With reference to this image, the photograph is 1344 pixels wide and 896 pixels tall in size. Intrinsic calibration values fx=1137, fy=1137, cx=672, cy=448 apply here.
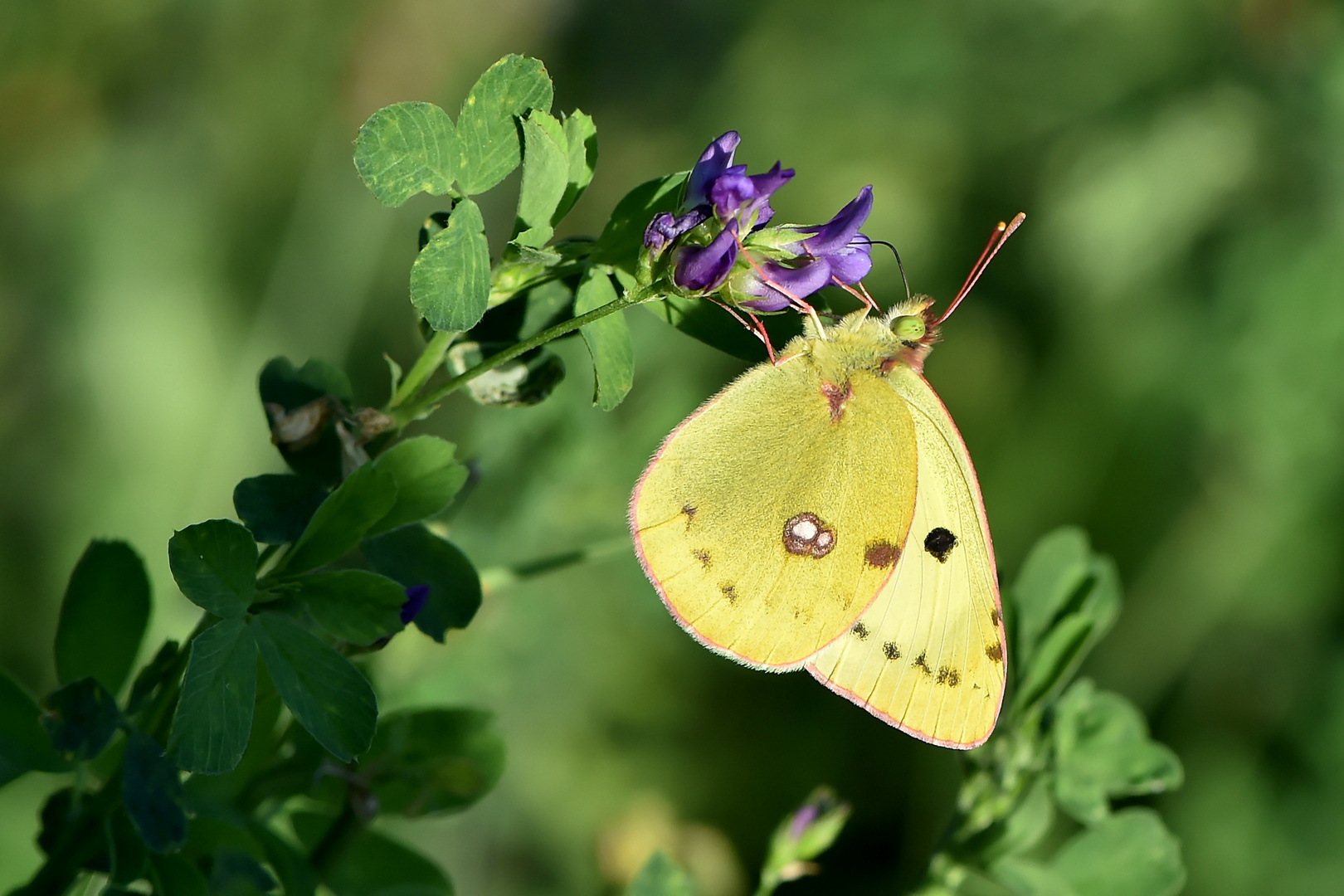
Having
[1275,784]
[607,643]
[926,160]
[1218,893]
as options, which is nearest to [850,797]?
[607,643]

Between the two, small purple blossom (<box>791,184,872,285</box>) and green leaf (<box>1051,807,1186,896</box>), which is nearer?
small purple blossom (<box>791,184,872,285</box>)

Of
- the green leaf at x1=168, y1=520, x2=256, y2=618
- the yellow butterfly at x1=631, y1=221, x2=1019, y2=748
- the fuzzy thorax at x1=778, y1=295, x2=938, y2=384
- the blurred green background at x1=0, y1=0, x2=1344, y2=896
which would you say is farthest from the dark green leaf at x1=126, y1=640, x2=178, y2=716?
the blurred green background at x1=0, y1=0, x2=1344, y2=896

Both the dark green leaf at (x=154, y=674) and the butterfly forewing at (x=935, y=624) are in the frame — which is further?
the butterfly forewing at (x=935, y=624)

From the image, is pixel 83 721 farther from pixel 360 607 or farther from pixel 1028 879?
pixel 1028 879

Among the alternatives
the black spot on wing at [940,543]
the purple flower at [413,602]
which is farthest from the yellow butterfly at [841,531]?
the purple flower at [413,602]

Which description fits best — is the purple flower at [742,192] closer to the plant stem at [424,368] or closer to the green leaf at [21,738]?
the plant stem at [424,368]

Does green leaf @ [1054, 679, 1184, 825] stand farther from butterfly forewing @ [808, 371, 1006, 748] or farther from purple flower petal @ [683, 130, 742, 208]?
purple flower petal @ [683, 130, 742, 208]
